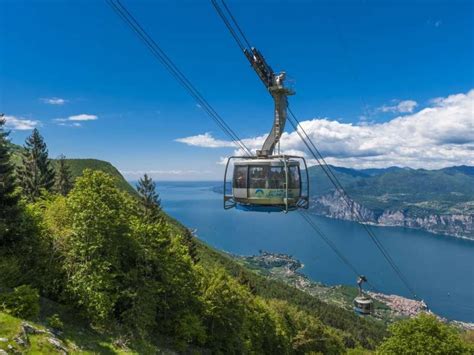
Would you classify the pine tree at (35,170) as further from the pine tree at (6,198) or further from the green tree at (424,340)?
the green tree at (424,340)

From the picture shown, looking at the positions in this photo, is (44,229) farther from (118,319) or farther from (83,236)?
(118,319)

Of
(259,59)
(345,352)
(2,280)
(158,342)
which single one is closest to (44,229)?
(2,280)

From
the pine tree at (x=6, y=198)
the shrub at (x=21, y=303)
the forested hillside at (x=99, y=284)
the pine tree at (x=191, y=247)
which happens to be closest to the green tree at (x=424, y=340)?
the forested hillside at (x=99, y=284)

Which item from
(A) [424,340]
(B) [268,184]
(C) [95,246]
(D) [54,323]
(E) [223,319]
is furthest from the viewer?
(A) [424,340]

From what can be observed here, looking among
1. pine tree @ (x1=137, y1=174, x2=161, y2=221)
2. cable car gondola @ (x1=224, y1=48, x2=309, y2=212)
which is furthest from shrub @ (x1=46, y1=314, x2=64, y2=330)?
pine tree @ (x1=137, y1=174, x2=161, y2=221)

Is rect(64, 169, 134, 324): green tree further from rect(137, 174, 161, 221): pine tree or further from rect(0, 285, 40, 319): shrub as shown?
rect(137, 174, 161, 221): pine tree

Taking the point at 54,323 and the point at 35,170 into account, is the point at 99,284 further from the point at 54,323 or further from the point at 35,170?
the point at 35,170

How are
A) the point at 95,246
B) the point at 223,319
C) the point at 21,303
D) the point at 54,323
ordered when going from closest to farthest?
the point at 21,303 < the point at 54,323 < the point at 95,246 < the point at 223,319

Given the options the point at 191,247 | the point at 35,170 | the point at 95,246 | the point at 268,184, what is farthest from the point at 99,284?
the point at 35,170
